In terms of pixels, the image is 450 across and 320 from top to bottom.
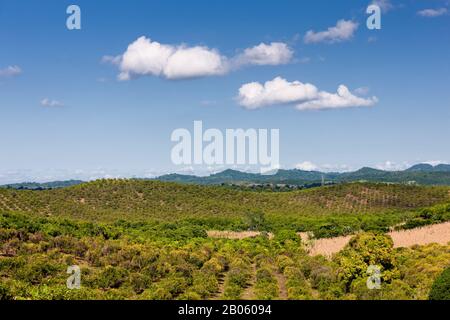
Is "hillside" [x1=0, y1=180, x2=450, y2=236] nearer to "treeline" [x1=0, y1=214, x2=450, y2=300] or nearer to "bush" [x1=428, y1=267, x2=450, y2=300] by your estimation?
"treeline" [x1=0, y1=214, x2=450, y2=300]

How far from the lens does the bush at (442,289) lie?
1001 inches

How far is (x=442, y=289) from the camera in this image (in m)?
25.8

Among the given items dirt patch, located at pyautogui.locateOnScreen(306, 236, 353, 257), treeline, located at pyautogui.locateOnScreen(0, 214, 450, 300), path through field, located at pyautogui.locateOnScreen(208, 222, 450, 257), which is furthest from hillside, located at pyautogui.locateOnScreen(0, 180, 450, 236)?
treeline, located at pyautogui.locateOnScreen(0, 214, 450, 300)

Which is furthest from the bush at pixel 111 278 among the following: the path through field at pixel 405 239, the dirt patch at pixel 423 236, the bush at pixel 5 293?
the dirt patch at pixel 423 236

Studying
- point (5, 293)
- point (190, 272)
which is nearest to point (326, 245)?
point (190, 272)

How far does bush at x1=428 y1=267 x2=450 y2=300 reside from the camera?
2544 centimetres

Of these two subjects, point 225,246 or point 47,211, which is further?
point 47,211

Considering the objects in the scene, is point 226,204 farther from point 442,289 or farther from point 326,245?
point 442,289

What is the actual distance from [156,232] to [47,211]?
40807 mm

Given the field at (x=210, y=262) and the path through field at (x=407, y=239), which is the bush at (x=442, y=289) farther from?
the path through field at (x=407, y=239)
